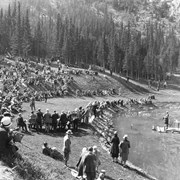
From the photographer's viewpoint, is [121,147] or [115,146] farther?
[115,146]

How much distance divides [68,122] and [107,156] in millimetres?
5632

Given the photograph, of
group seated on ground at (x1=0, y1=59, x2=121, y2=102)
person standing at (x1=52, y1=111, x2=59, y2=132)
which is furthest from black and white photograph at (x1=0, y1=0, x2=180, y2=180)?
group seated on ground at (x1=0, y1=59, x2=121, y2=102)

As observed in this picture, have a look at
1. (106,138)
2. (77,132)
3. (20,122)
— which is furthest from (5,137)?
(106,138)

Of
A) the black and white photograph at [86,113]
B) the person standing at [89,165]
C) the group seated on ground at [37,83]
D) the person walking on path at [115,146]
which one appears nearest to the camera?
the person standing at [89,165]

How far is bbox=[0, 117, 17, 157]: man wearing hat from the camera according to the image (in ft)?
36.0

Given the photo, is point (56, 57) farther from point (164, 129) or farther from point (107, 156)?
point (107, 156)

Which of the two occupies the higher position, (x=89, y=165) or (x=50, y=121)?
(x=89, y=165)

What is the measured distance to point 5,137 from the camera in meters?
11.3

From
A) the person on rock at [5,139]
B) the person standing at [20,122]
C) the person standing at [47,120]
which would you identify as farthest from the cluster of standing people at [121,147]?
the person on rock at [5,139]

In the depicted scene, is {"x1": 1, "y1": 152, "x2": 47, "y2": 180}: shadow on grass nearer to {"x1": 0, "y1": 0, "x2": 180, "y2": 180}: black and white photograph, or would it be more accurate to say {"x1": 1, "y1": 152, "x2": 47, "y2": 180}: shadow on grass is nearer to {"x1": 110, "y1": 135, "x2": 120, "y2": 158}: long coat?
{"x1": 0, "y1": 0, "x2": 180, "y2": 180}: black and white photograph

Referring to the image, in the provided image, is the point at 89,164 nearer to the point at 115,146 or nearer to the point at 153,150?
the point at 115,146

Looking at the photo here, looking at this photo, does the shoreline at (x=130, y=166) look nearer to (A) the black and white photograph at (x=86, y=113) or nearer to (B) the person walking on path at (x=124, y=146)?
(A) the black and white photograph at (x=86, y=113)

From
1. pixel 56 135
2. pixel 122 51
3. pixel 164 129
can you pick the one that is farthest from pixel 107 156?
pixel 122 51

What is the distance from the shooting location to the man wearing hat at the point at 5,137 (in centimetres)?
1098
